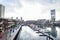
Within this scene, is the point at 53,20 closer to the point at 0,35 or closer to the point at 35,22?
the point at 35,22

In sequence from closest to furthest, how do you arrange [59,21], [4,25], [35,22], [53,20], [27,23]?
[4,25] < [53,20] < [59,21] < [35,22] < [27,23]

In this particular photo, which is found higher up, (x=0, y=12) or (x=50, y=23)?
(x=0, y=12)

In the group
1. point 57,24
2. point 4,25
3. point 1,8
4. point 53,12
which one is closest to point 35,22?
point 57,24

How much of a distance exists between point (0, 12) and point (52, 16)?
702 inches

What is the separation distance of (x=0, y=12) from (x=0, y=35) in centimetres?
1612

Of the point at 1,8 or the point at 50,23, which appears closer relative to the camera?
the point at 1,8

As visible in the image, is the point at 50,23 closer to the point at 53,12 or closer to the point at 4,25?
the point at 53,12

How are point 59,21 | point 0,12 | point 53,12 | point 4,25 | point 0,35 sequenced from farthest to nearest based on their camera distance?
point 59,21, point 53,12, point 0,12, point 4,25, point 0,35

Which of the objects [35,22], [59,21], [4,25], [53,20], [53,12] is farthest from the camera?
[35,22]

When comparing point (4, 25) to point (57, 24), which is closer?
point (4, 25)

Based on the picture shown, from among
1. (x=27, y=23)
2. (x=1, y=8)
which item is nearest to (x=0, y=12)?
(x=1, y=8)

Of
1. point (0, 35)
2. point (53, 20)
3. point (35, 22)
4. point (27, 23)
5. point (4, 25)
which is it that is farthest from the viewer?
point (27, 23)

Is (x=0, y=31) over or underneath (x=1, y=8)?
underneath

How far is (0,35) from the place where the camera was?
10.8 feet
